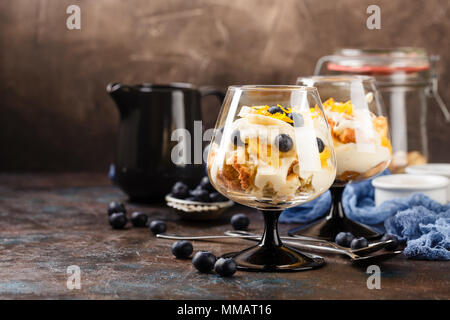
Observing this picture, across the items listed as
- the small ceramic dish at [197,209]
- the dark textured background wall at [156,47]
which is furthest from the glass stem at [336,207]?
the dark textured background wall at [156,47]

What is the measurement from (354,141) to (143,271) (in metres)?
0.46

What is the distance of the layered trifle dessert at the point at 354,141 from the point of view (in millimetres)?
1205

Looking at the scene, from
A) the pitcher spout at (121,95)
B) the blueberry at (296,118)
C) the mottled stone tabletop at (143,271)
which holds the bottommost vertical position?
the mottled stone tabletop at (143,271)

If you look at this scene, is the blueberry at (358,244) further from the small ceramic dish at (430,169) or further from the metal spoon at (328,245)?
the small ceramic dish at (430,169)

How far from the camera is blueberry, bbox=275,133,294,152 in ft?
3.14

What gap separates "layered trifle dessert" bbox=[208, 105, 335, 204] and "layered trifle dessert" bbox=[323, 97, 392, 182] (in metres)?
0.20

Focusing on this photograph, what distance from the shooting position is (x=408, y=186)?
1361mm

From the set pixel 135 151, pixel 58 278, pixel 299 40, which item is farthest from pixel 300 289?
pixel 299 40

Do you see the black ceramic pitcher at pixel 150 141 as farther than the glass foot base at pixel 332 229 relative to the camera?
Yes

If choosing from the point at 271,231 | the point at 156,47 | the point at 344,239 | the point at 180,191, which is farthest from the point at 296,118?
the point at 156,47

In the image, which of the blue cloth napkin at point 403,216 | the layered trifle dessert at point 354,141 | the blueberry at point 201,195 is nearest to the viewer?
the blue cloth napkin at point 403,216

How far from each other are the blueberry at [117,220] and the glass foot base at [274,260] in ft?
1.13

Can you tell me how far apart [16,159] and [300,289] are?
5.16 ft

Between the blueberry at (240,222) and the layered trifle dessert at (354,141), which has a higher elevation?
the layered trifle dessert at (354,141)
